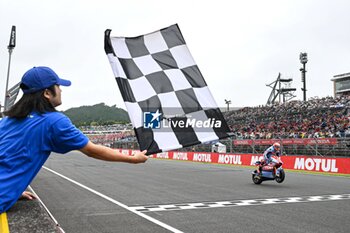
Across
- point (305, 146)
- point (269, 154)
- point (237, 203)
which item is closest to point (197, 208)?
point (237, 203)

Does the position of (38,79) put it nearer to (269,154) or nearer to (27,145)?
(27,145)

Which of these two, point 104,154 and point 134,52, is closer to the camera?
point 104,154

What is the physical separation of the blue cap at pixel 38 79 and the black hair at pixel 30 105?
23 millimetres

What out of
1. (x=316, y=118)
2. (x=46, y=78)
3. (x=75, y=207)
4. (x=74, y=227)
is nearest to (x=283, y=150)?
(x=316, y=118)

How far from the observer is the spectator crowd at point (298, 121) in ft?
85.9

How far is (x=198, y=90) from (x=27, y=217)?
1576 mm

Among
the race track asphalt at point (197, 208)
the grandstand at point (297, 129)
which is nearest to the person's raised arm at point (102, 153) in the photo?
the race track asphalt at point (197, 208)

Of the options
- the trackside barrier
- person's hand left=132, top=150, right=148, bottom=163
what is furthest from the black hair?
the trackside barrier

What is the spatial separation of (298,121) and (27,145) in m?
33.3

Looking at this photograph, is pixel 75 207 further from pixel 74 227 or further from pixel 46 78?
pixel 46 78

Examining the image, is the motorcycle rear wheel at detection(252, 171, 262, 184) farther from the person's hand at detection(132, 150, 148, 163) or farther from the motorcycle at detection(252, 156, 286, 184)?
the person's hand at detection(132, 150, 148, 163)

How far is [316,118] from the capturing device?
3195 centimetres

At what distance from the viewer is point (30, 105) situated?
207cm

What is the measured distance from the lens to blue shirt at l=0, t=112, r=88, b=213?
1.94 m
